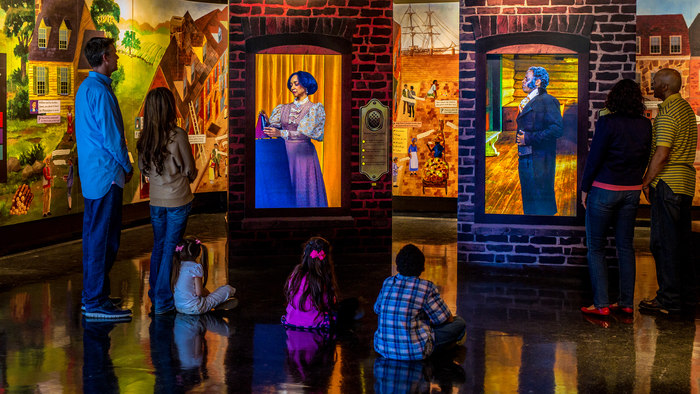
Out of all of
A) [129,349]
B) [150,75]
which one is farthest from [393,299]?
[150,75]

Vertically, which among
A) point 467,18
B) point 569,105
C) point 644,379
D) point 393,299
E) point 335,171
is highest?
point 467,18

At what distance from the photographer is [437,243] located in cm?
1139

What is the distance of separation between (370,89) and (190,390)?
564 cm

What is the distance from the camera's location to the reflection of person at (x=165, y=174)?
6.74 meters

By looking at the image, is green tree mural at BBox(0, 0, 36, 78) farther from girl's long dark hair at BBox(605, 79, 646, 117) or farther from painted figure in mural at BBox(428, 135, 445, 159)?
painted figure in mural at BBox(428, 135, 445, 159)

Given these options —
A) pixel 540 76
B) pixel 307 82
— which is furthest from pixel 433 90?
pixel 540 76

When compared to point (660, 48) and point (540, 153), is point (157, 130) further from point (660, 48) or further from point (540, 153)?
point (660, 48)

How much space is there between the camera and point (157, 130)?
6.73m

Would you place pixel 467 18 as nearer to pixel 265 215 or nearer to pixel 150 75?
pixel 265 215

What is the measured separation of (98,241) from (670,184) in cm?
453

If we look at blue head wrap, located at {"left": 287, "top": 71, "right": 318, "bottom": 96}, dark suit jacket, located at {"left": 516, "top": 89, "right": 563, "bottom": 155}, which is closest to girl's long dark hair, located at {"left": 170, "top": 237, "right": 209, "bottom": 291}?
blue head wrap, located at {"left": 287, "top": 71, "right": 318, "bottom": 96}

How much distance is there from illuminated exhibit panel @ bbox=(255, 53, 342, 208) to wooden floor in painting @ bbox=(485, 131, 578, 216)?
1714mm

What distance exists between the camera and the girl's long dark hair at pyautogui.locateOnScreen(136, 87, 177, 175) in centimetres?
673

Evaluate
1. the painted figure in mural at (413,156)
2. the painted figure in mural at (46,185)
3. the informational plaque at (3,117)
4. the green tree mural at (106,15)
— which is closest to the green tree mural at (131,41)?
the green tree mural at (106,15)
